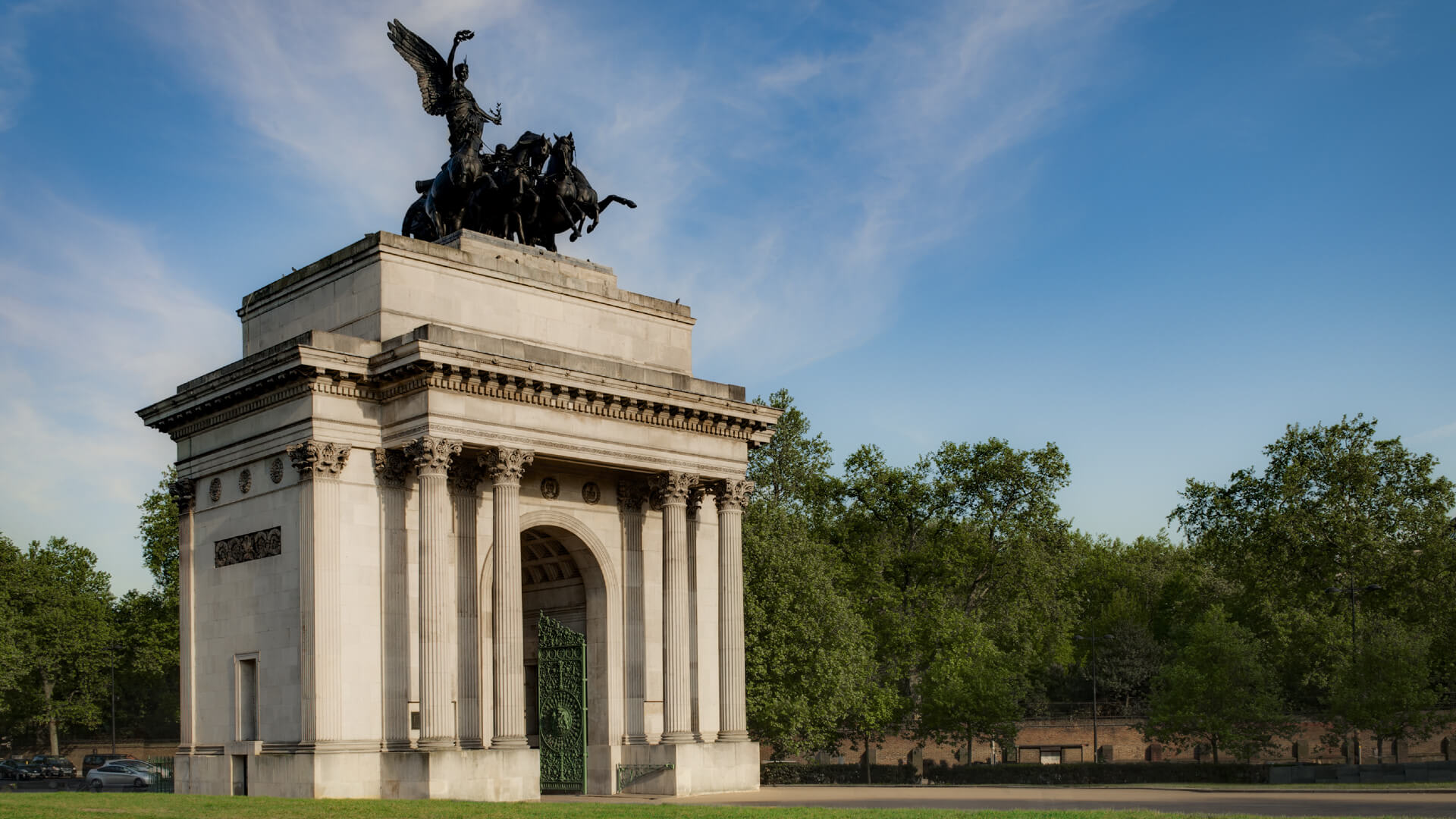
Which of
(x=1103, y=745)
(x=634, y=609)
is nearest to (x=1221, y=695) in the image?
(x=1103, y=745)

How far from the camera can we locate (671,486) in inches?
1416

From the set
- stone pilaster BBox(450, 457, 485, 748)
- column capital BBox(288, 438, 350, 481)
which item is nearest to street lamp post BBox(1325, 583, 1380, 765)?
stone pilaster BBox(450, 457, 485, 748)

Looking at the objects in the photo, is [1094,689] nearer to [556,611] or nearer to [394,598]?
[556,611]

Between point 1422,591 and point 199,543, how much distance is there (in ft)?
167

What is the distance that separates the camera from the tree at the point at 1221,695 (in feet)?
190

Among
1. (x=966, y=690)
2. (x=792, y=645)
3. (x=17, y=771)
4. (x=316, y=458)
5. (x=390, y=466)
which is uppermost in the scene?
(x=316, y=458)

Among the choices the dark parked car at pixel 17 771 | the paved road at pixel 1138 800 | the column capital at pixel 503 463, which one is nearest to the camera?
the paved road at pixel 1138 800

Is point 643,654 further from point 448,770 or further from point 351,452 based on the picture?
point 351,452

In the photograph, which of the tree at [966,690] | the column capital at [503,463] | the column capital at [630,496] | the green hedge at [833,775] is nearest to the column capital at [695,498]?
the column capital at [630,496]

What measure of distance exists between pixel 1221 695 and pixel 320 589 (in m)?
40.5

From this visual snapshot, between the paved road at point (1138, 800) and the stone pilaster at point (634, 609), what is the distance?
A: 8.50 feet

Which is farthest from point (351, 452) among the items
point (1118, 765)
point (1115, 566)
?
point (1115, 566)

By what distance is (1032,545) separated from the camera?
2611 inches

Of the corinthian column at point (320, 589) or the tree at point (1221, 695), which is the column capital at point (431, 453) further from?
the tree at point (1221, 695)
